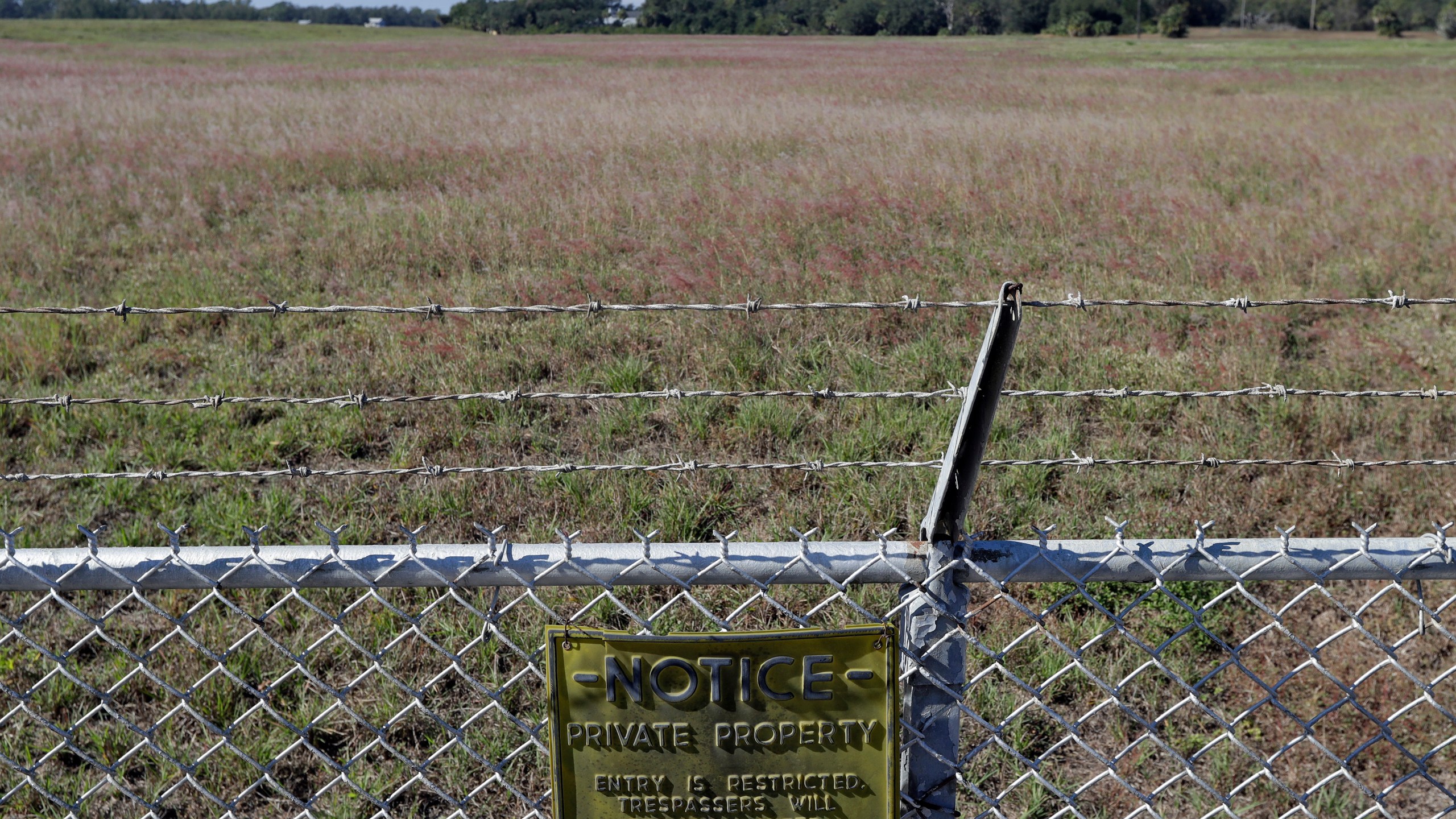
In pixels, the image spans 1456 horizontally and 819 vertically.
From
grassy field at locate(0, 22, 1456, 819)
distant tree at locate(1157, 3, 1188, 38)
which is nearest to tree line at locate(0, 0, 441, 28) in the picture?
distant tree at locate(1157, 3, 1188, 38)

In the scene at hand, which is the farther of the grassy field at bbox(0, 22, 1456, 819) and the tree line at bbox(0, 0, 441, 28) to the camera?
the tree line at bbox(0, 0, 441, 28)

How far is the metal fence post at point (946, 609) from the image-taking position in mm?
1691

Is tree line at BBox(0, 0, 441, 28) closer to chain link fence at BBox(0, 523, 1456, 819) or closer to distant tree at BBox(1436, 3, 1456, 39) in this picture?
distant tree at BBox(1436, 3, 1456, 39)

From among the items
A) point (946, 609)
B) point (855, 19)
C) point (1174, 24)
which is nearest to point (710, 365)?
point (946, 609)

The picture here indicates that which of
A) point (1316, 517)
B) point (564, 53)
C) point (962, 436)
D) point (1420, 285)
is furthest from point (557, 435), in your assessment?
point (564, 53)

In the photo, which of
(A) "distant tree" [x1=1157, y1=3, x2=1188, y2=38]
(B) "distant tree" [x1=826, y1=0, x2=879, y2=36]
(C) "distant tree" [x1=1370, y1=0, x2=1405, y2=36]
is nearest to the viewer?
(B) "distant tree" [x1=826, y1=0, x2=879, y2=36]

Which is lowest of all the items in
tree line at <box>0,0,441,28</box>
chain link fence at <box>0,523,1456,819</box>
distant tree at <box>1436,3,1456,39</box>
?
chain link fence at <box>0,523,1456,819</box>

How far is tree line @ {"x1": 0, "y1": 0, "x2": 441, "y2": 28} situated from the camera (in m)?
74.9

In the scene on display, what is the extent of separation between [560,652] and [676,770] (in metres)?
0.29

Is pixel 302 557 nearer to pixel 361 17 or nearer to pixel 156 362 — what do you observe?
pixel 156 362

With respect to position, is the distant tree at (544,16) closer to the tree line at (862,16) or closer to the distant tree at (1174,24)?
the tree line at (862,16)

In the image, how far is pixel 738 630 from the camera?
2.93 m

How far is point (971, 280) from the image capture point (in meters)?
7.27

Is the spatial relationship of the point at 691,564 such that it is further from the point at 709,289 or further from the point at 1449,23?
the point at 1449,23
